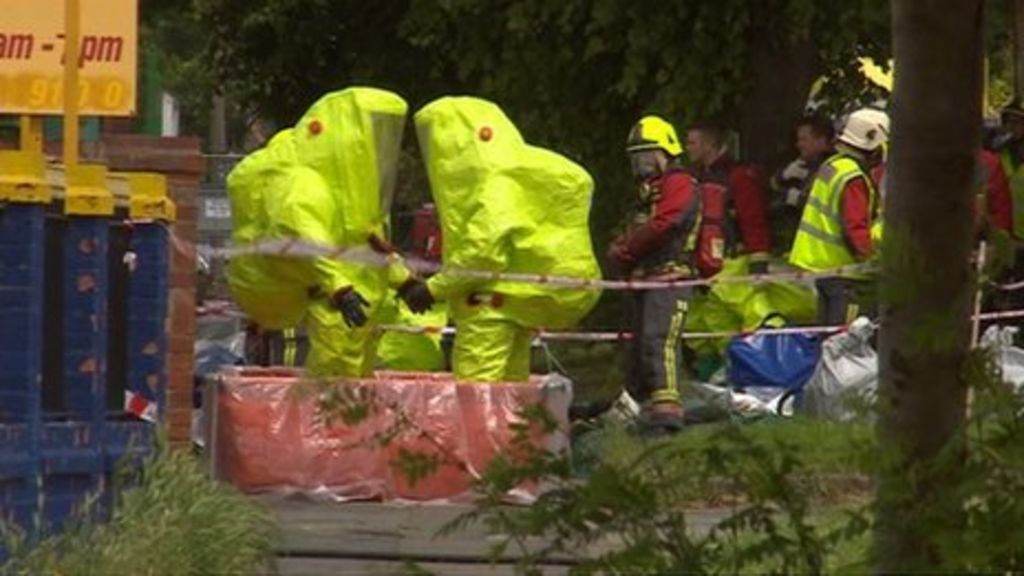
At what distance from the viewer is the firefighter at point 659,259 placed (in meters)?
15.4

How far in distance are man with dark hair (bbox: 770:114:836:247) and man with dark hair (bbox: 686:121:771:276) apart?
177 millimetres

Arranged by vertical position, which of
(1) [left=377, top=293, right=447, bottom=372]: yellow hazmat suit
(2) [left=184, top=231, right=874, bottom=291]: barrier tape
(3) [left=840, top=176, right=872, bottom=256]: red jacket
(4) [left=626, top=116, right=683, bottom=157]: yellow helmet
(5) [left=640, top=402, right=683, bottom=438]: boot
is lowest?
(5) [left=640, top=402, right=683, bottom=438]: boot

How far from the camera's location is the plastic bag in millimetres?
16828

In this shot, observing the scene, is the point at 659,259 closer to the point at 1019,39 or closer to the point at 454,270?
the point at 454,270

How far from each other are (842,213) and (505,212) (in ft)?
10.3

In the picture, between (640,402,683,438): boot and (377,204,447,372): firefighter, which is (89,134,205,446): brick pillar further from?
(377,204,447,372): firefighter

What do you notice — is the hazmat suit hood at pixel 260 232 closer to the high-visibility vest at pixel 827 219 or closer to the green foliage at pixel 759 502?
the high-visibility vest at pixel 827 219

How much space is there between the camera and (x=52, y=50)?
39.8 feet

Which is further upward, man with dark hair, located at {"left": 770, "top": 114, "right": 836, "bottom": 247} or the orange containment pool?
man with dark hair, located at {"left": 770, "top": 114, "right": 836, "bottom": 247}

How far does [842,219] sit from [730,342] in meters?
1.18

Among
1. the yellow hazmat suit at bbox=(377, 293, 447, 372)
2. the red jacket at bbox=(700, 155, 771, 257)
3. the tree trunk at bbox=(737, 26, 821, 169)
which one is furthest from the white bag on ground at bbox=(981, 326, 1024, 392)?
the tree trunk at bbox=(737, 26, 821, 169)

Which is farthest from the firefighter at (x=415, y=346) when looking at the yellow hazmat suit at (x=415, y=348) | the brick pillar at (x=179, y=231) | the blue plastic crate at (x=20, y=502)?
the blue plastic crate at (x=20, y=502)

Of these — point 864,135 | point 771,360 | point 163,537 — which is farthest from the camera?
point 771,360

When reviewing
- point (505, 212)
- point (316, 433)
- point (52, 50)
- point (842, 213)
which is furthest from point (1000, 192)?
point (52, 50)
